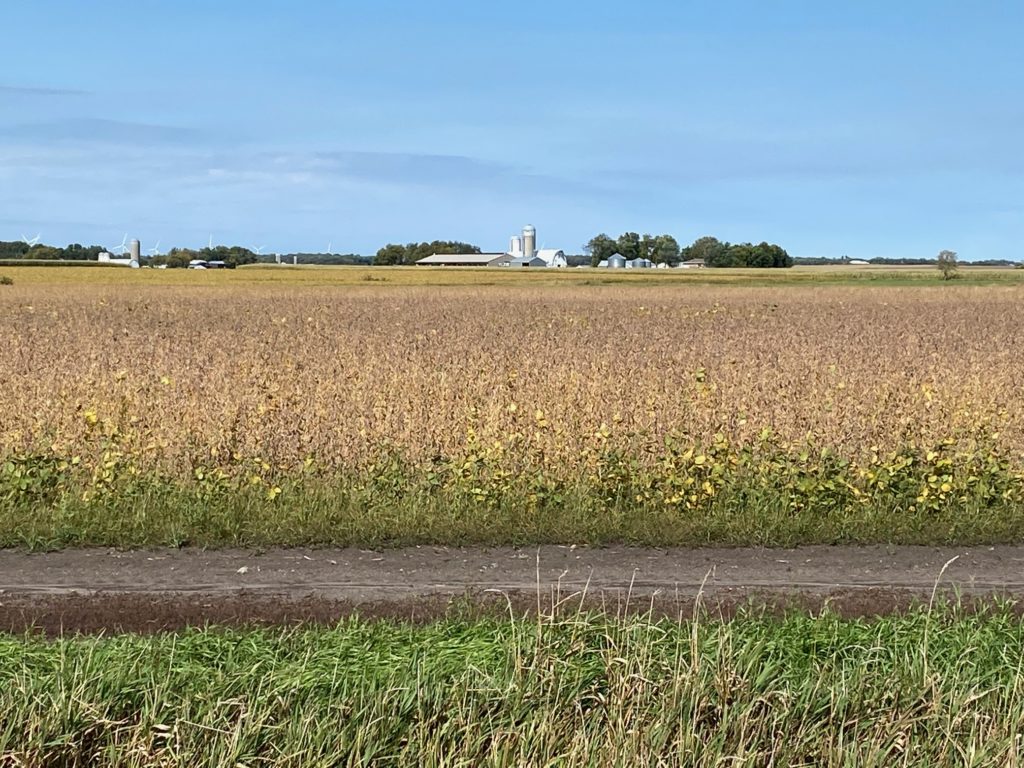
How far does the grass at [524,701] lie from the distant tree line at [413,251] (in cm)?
12967

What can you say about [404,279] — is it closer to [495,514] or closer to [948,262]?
[948,262]

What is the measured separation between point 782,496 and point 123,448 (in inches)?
246

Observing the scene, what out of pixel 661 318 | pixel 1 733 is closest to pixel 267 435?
pixel 1 733

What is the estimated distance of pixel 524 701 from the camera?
15.6 feet

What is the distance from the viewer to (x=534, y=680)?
15.9ft

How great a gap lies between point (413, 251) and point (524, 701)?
136641 mm

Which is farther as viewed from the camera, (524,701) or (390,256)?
(390,256)

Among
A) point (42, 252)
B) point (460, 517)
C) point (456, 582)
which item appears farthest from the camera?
point (42, 252)

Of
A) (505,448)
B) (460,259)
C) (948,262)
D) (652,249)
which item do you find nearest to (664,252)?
(652,249)

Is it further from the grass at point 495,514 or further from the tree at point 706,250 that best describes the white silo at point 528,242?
the grass at point 495,514

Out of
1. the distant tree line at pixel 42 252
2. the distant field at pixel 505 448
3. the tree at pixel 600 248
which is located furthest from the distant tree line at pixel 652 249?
the distant field at pixel 505 448

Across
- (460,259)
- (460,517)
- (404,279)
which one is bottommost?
(460,517)

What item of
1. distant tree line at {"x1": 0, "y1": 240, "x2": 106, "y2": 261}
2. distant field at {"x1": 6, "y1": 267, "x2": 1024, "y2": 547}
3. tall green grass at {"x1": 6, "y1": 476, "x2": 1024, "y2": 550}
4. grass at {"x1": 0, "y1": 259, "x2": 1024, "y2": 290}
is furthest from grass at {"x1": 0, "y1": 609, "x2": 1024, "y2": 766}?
distant tree line at {"x1": 0, "y1": 240, "x2": 106, "y2": 261}

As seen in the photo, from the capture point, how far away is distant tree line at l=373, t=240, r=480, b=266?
440ft
